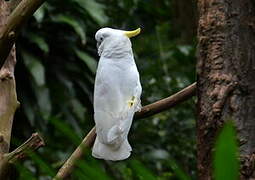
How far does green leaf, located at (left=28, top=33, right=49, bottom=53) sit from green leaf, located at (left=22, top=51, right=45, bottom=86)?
0.26 feet

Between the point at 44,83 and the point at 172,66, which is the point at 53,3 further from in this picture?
the point at 172,66

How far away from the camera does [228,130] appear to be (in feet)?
1.16

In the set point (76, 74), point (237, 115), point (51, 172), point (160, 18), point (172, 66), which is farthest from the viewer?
point (160, 18)

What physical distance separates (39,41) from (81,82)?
36cm

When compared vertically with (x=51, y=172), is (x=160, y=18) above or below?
below

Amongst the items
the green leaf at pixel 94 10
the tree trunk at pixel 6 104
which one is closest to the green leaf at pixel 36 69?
the green leaf at pixel 94 10

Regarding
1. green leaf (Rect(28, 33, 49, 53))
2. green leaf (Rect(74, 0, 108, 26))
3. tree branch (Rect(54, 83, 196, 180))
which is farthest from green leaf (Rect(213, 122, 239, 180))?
green leaf (Rect(74, 0, 108, 26))

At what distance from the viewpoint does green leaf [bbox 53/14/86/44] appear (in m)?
2.94

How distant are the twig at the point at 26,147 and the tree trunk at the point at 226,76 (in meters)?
0.30

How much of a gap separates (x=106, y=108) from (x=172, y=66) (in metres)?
2.37

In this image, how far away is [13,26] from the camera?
1.09 m

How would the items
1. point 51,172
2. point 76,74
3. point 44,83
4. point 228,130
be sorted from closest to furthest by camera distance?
point 228,130, point 51,172, point 44,83, point 76,74

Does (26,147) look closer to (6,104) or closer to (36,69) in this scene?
(6,104)

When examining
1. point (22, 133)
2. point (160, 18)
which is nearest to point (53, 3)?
point (22, 133)
